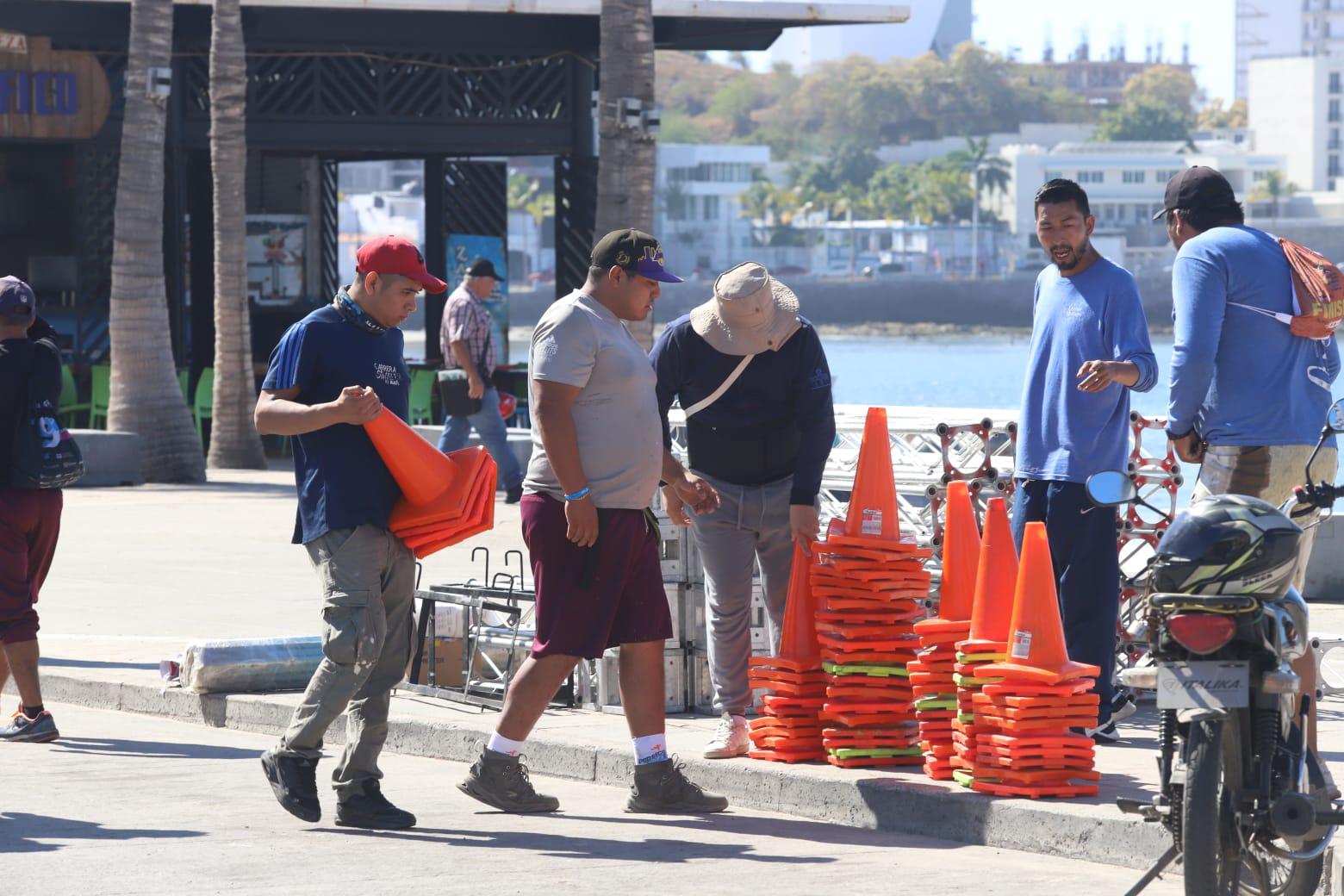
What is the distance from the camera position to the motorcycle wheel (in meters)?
5.31

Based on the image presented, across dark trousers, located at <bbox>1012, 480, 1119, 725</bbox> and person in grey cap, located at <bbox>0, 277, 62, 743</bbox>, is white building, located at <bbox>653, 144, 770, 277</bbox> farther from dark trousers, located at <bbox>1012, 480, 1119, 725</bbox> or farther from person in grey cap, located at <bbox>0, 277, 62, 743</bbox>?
dark trousers, located at <bbox>1012, 480, 1119, 725</bbox>

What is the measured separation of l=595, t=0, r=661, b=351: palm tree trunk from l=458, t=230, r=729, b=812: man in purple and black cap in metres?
11.7

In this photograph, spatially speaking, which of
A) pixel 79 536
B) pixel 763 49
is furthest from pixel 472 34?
pixel 79 536

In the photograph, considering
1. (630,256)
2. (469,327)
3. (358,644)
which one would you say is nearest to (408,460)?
(358,644)

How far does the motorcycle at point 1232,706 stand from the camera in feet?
17.6

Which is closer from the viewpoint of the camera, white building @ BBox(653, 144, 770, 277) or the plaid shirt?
the plaid shirt

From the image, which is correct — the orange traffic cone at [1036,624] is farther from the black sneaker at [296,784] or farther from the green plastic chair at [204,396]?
the green plastic chair at [204,396]

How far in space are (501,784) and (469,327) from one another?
970 cm

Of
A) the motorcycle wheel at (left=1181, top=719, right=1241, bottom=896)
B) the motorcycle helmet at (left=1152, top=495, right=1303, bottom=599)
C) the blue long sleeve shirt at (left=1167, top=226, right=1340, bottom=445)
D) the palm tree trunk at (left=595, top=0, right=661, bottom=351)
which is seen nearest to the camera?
the motorcycle wheel at (left=1181, top=719, right=1241, bottom=896)

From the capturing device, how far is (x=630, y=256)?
7.28m

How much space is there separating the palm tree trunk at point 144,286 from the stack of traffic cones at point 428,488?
46.0 ft

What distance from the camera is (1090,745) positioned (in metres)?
7.20

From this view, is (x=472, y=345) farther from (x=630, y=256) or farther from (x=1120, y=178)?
(x=1120, y=178)

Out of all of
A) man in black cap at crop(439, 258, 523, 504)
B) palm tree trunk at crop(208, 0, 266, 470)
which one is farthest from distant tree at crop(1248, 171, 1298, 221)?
man in black cap at crop(439, 258, 523, 504)
